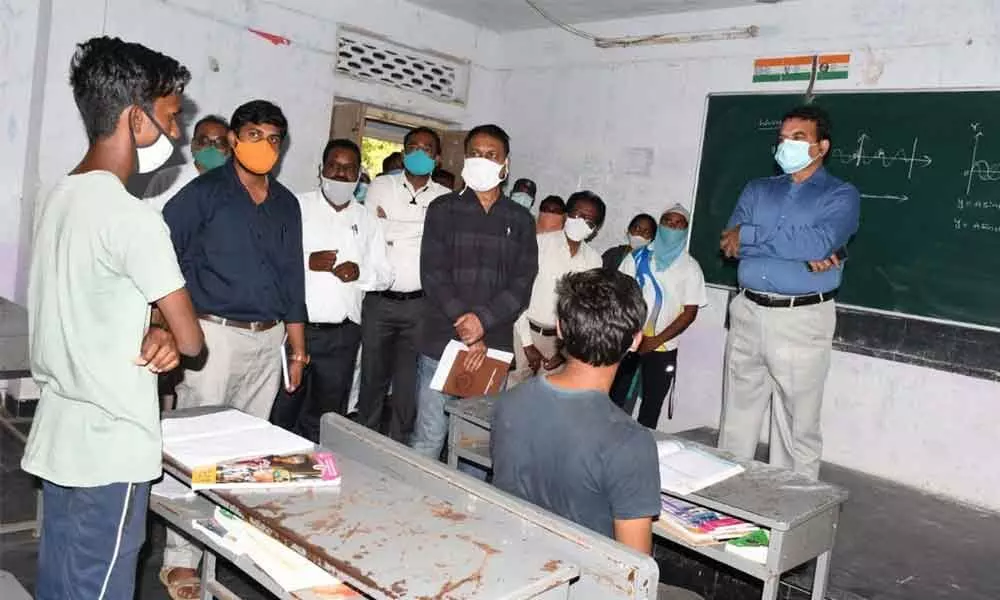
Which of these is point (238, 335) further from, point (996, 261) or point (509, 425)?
point (996, 261)

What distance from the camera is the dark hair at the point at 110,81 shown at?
149 centimetres

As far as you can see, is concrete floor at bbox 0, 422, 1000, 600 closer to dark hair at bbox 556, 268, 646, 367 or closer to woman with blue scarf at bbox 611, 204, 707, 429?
woman with blue scarf at bbox 611, 204, 707, 429

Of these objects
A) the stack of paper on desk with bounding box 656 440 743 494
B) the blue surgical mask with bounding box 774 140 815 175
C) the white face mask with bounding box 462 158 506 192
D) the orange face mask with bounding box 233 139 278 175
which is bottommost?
the stack of paper on desk with bounding box 656 440 743 494

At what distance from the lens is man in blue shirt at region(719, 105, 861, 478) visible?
3.15 m

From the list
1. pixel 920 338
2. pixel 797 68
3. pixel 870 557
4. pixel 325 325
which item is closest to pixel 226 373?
pixel 325 325

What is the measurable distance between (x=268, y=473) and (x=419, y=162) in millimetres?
2518

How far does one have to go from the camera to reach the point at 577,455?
5.06ft

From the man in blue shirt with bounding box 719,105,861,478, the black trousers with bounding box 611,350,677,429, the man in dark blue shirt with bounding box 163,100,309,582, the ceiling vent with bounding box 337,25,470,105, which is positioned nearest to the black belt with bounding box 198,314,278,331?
the man in dark blue shirt with bounding box 163,100,309,582

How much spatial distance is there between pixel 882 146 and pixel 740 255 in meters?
1.63

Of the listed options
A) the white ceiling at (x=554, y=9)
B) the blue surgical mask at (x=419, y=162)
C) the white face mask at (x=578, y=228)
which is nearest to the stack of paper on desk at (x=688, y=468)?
the blue surgical mask at (x=419, y=162)

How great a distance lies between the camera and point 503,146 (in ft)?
10.4

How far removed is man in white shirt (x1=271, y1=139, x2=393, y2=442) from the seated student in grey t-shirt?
190 cm

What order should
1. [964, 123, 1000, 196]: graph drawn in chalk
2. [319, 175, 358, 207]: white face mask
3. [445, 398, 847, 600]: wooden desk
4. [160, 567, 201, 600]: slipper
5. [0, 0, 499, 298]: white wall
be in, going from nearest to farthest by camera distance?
[445, 398, 847, 600]: wooden desk, [160, 567, 201, 600]: slipper, [319, 175, 358, 207]: white face mask, [964, 123, 1000, 196]: graph drawn in chalk, [0, 0, 499, 298]: white wall

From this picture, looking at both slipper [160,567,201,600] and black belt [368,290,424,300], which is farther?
black belt [368,290,424,300]
